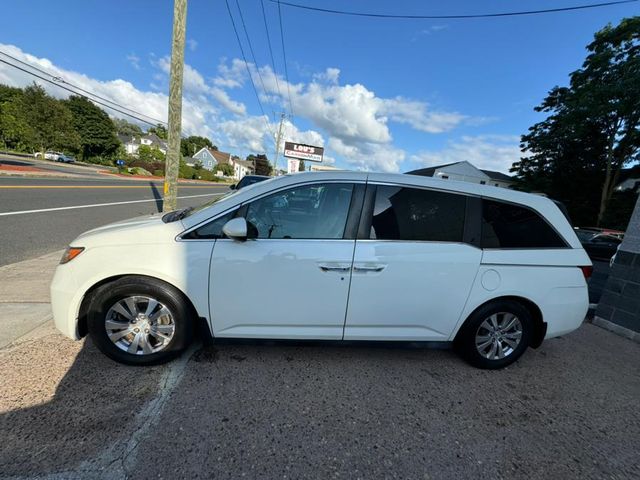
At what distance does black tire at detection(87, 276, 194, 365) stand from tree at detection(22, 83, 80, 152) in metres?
41.4

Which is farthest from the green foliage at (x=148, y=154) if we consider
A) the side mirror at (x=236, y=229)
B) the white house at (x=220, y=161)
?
the side mirror at (x=236, y=229)

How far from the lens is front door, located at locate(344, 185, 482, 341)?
8.24 ft

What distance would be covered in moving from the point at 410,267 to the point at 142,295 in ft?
7.30

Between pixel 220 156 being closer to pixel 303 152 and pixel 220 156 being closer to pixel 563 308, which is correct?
pixel 303 152

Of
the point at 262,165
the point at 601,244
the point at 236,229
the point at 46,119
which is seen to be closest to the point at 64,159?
the point at 46,119

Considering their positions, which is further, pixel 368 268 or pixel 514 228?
pixel 514 228

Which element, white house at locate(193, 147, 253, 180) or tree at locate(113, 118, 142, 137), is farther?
tree at locate(113, 118, 142, 137)

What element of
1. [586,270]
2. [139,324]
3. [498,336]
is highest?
[586,270]

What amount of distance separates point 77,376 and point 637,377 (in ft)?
17.4

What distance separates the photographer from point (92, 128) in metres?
54.8

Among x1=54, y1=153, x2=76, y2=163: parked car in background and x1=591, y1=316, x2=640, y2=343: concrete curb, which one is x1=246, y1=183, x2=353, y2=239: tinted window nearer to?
x1=591, y1=316, x2=640, y2=343: concrete curb

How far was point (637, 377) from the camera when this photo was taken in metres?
3.13

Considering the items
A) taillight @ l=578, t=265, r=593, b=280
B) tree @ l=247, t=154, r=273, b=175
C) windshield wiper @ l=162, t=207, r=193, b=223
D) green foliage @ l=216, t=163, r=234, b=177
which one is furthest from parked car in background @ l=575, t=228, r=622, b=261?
tree @ l=247, t=154, r=273, b=175

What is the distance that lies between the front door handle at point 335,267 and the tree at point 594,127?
2262 centimetres
